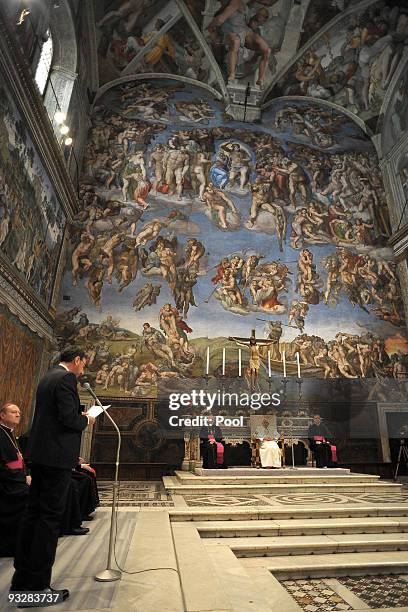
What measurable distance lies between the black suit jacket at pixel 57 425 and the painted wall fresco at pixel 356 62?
17.0 meters

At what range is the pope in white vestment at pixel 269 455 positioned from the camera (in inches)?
349

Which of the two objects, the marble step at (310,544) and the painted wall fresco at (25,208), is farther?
the painted wall fresco at (25,208)

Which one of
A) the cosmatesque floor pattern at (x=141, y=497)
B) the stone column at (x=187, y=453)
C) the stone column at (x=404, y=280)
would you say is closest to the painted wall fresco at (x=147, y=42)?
the stone column at (x=404, y=280)

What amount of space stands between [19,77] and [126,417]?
8.46 metres

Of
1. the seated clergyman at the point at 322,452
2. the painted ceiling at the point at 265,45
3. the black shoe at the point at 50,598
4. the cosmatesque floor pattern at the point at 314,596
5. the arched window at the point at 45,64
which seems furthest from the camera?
the painted ceiling at the point at 265,45

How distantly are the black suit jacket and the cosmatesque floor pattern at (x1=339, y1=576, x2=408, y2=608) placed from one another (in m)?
2.70

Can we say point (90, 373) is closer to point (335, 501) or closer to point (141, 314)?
point (141, 314)

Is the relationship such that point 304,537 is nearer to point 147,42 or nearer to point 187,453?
point 187,453

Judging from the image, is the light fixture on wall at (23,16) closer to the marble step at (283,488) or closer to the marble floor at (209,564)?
the marble floor at (209,564)

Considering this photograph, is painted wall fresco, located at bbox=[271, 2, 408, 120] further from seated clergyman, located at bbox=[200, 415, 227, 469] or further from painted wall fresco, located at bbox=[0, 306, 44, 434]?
seated clergyman, located at bbox=[200, 415, 227, 469]

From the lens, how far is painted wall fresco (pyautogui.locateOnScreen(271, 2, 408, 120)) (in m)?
14.9

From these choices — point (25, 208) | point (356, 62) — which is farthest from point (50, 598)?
point (356, 62)

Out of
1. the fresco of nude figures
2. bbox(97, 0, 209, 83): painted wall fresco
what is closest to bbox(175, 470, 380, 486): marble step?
the fresco of nude figures

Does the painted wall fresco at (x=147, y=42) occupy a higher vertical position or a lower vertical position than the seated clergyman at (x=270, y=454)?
higher
